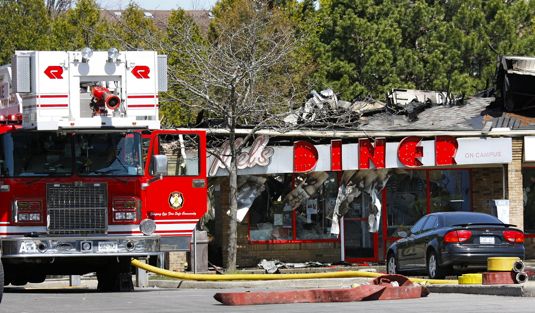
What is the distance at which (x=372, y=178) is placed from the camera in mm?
31672

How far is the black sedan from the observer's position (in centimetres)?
2231

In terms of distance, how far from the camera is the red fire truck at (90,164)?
18.1 metres

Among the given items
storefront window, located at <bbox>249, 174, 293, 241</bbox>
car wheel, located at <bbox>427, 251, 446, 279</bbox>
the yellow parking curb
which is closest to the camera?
the yellow parking curb

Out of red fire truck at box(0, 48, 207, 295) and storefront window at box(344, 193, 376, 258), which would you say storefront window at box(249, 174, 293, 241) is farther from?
red fire truck at box(0, 48, 207, 295)

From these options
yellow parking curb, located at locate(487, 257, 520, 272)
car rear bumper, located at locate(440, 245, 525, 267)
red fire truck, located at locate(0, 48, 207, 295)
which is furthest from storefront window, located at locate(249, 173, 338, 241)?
yellow parking curb, located at locate(487, 257, 520, 272)

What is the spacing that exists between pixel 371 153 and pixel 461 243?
879 centimetres

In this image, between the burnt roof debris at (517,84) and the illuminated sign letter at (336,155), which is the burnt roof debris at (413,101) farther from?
the illuminated sign letter at (336,155)

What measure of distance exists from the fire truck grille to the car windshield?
7.48 m

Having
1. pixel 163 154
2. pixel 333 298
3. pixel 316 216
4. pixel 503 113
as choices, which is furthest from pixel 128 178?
pixel 503 113

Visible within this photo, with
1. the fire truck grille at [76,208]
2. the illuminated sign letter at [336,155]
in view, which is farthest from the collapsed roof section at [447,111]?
the fire truck grille at [76,208]

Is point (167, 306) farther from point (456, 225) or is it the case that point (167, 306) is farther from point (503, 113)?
point (503, 113)

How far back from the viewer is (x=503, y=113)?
32.8 meters

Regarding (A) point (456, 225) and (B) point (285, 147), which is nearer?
(A) point (456, 225)

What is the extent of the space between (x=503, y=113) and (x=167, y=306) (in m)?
18.9
